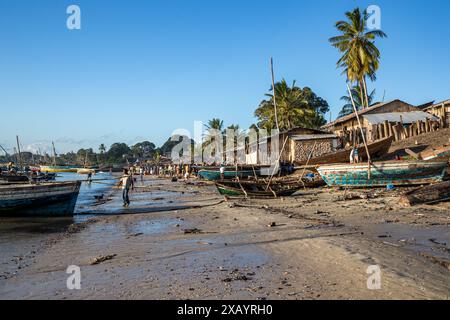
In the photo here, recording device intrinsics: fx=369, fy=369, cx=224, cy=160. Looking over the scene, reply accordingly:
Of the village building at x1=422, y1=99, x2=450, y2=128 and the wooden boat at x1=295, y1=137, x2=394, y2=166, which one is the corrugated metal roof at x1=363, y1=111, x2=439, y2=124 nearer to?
the village building at x1=422, y1=99, x2=450, y2=128

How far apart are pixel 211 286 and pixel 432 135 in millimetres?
26371

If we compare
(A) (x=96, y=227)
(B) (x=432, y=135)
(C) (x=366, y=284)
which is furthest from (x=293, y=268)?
(B) (x=432, y=135)

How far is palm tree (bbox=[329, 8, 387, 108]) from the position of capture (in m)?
37.2

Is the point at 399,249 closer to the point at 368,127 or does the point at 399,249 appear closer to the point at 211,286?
A: the point at 211,286

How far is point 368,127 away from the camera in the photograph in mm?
32312

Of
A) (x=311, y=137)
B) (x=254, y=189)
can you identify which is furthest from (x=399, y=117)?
(x=254, y=189)

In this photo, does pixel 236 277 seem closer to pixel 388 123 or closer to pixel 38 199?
pixel 38 199

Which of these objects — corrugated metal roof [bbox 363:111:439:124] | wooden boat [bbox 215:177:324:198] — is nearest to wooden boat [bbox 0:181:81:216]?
wooden boat [bbox 215:177:324:198]

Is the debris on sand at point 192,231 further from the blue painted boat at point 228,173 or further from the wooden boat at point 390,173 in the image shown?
the blue painted boat at point 228,173

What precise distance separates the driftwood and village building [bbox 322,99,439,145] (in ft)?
49.9

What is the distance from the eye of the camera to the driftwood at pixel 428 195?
11359 mm

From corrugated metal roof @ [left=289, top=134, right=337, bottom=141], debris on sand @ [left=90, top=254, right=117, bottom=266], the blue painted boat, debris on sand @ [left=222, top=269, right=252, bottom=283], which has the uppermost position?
corrugated metal roof @ [left=289, top=134, right=337, bottom=141]

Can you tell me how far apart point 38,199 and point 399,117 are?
96.1ft

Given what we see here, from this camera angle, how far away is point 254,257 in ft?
22.4
